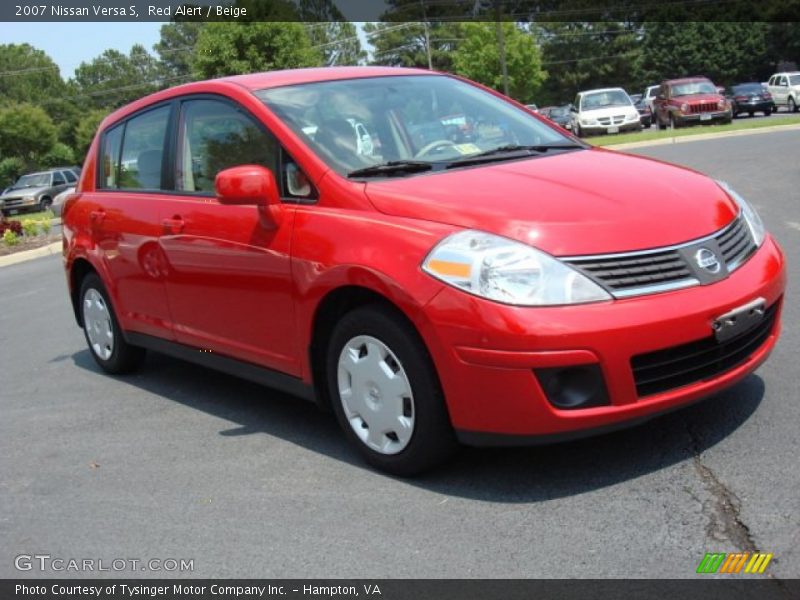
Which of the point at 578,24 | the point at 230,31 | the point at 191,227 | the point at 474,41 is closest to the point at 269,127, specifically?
the point at 191,227

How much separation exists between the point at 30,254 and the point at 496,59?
158 feet

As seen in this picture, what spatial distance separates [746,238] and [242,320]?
2.38 metres

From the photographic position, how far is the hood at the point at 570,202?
139 inches

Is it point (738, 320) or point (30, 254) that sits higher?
point (738, 320)

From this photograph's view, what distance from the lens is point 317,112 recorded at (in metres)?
4.55

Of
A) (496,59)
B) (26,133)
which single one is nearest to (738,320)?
(496,59)

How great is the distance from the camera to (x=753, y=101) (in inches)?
1578

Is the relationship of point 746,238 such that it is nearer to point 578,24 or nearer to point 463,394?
point 463,394

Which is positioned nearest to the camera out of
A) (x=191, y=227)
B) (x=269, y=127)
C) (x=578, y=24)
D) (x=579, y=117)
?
(x=269, y=127)

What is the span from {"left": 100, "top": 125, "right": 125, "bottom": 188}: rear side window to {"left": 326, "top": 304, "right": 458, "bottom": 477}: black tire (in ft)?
9.06

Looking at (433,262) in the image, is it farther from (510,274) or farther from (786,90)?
(786,90)

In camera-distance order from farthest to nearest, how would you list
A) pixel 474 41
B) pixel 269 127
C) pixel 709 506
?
pixel 474 41 → pixel 269 127 → pixel 709 506

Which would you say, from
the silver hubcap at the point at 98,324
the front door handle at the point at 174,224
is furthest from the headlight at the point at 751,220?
the silver hubcap at the point at 98,324

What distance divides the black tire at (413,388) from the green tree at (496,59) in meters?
56.5
